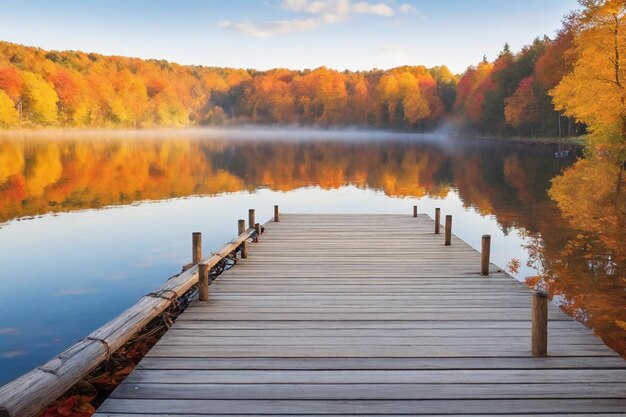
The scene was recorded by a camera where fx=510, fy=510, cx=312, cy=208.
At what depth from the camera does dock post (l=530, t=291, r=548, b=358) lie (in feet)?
16.8

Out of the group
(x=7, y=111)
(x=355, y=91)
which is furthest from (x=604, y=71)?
(x=355, y=91)

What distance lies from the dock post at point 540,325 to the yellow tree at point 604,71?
26.7m

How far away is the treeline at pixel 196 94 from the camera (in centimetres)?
9375

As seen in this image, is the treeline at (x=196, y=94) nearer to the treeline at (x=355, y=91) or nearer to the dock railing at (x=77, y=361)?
the treeline at (x=355, y=91)

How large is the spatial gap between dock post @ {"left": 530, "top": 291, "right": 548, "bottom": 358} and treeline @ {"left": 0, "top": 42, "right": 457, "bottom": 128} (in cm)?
9368

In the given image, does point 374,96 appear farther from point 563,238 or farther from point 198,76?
point 563,238

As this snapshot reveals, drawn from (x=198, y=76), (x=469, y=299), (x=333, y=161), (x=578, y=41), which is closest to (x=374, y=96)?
(x=198, y=76)

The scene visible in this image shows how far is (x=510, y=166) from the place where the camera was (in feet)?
123

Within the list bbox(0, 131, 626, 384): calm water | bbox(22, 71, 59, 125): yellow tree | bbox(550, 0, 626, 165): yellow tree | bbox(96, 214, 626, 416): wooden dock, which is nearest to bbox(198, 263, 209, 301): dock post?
bbox(96, 214, 626, 416): wooden dock

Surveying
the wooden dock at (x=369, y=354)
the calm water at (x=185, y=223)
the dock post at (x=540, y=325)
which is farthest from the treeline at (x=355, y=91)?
the dock post at (x=540, y=325)

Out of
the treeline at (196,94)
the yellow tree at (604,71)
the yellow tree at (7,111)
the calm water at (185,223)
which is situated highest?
the treeline at (196,94)

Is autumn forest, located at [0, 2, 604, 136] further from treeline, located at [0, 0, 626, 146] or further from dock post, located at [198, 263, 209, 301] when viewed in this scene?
dock post, located at [198, 263, 209, 301]

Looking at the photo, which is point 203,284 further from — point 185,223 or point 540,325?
point 185,223

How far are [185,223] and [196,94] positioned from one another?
456 ft
